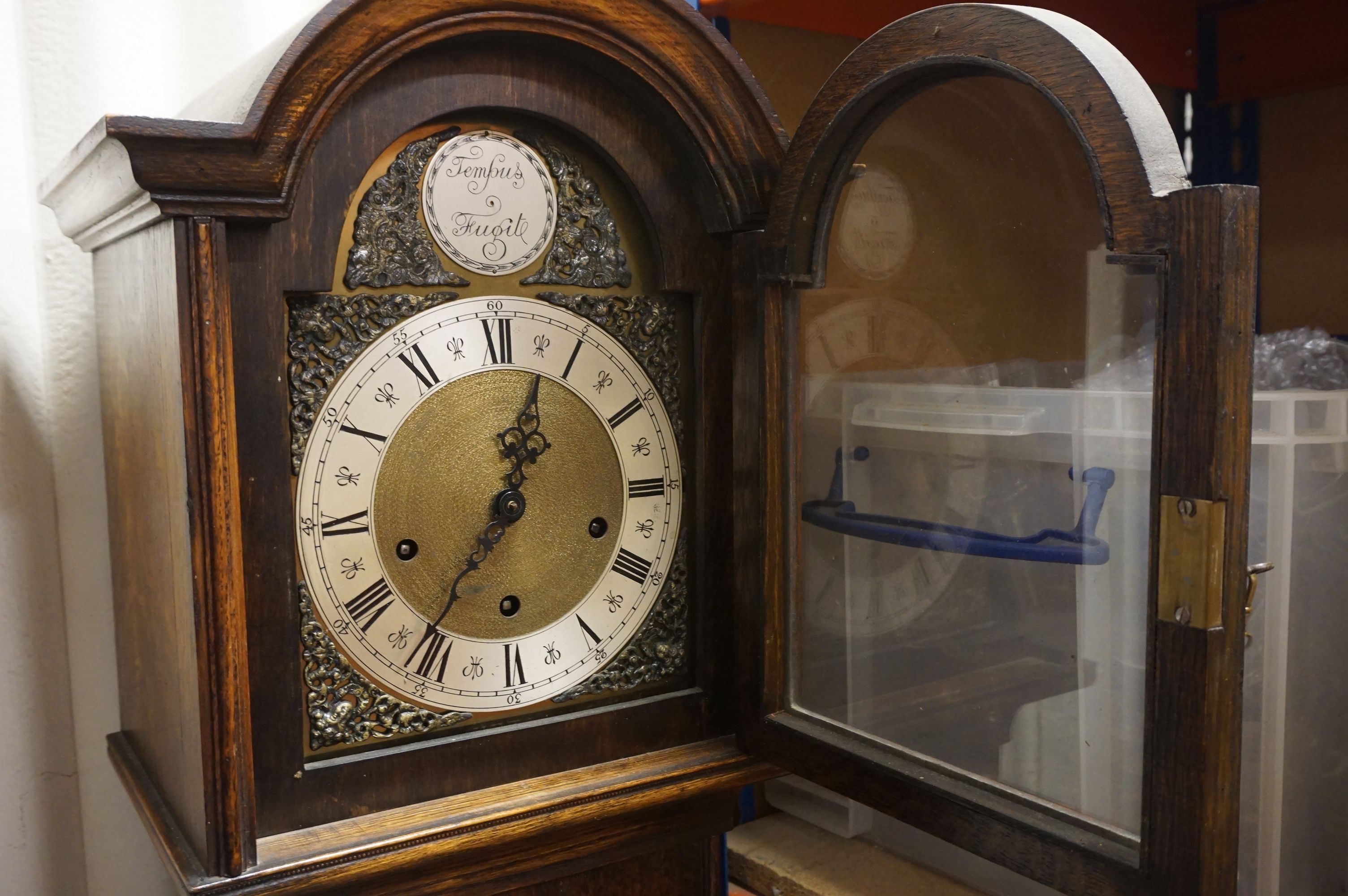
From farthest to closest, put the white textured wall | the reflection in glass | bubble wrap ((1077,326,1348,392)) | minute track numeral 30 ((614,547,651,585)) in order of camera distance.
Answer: bubble wrap ((1077,326,1348,392)) < the white textured wall < minute track numeral 30 ((614,547,651,585)) < the reflection in glass

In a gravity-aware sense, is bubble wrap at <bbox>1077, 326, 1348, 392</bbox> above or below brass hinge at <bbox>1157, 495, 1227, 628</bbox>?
above

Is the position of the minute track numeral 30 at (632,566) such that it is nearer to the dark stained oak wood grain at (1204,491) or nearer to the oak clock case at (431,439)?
the oak clock case at (431,439)

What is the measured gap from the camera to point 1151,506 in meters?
0.64

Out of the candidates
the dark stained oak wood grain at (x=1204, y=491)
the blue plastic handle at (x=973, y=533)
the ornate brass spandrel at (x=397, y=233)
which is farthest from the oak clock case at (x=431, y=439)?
the dark stained oak wood grain at (x=1204, y=491)

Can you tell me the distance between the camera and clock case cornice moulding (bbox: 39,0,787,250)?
0.72m

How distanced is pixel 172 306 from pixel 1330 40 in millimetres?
1444

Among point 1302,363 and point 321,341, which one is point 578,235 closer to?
point 321,341

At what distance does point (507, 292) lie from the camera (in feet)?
2.87

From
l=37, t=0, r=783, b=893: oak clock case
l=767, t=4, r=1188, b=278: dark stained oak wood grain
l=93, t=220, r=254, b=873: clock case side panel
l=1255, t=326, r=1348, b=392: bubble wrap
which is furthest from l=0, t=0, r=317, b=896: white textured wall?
l=1255, t=326, r=1348, b=392: bubble wrap

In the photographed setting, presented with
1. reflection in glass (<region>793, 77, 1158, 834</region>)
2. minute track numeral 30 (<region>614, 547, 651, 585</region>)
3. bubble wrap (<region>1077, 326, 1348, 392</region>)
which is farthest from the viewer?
bubble wrap (<region>1077, 326, 1348, 392</region>)

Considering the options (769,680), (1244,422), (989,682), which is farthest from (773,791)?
(1244,422)

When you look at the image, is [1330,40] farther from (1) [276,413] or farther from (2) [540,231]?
(1) [276,413]

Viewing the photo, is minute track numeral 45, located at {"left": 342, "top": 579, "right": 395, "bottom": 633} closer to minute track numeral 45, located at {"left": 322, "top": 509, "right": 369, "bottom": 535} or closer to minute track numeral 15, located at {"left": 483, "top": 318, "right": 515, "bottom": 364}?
minute track numeral 45, located at {"left": 322, "top": 509, "right": 369, "bottom": 535}

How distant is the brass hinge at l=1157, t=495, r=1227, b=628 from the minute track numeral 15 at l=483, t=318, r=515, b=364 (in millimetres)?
489
